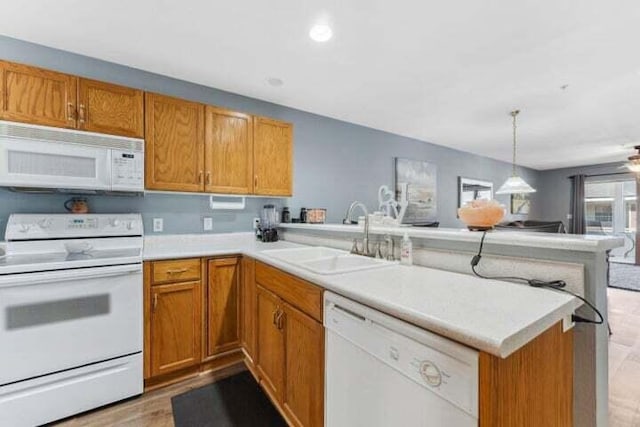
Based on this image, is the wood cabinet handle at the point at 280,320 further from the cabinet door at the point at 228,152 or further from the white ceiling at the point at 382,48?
the white ceiling at the point at 382,48

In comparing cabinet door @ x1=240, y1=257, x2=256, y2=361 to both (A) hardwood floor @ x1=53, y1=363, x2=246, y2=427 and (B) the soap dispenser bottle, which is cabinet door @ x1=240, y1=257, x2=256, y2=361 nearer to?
(A) hardwood floor @ x1=53, y1=363, x2=246, y2=427

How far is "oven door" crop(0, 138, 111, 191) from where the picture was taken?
1729mm

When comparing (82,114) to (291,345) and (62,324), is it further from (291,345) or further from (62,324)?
(291,345)

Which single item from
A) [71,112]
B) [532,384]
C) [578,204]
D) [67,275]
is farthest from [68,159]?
[578,204]

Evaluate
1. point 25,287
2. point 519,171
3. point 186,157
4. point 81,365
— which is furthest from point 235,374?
point 519,171

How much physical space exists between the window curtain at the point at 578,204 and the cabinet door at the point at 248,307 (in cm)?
820

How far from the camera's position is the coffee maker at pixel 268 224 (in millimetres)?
2924

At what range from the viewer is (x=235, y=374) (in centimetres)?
216

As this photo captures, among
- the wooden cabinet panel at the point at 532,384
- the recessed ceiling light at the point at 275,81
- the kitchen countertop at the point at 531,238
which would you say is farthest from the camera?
the recessed ceiling light at the point at 275,81

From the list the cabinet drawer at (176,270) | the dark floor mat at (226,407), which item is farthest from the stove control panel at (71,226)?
the dark floor mat at (226,407)

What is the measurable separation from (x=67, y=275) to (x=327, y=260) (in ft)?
5.02

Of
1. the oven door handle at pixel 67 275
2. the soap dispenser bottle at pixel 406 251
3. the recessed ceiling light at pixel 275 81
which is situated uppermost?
the recessed ceiling light at pixel 275 81

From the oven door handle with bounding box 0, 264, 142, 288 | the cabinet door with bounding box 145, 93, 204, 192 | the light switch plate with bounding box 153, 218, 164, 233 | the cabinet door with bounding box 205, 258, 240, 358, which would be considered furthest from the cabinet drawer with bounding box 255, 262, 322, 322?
the light switch plate with bounding box 153, 218, 164, 233

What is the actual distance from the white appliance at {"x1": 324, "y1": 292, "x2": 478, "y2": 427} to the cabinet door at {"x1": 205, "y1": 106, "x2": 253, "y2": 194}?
5.58ft
